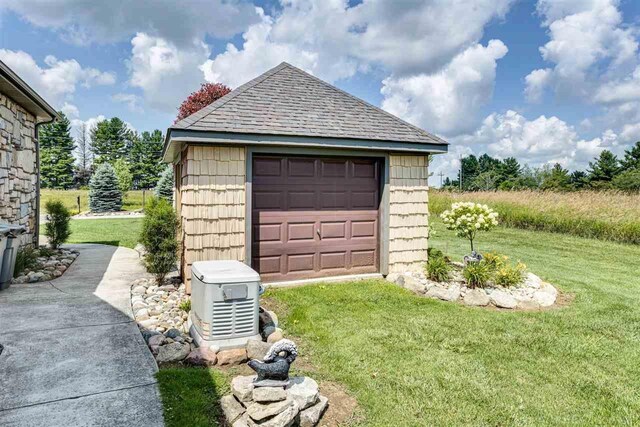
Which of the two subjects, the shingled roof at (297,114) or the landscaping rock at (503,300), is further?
the shingled roof at (297,114)

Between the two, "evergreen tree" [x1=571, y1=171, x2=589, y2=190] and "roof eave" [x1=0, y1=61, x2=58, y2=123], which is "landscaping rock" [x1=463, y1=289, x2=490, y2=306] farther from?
"evergreen tree" [x1=571, y1=171, x2=589, y2=190]

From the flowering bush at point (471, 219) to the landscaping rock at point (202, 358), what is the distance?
473 centimetres

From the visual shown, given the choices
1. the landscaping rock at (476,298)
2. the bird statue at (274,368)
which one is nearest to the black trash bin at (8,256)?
the bird statue at (274,368)

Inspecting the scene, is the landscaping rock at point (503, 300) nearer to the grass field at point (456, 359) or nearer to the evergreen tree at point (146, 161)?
the grass field at point (456, 359)

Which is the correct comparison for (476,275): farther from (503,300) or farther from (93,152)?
(93,152)

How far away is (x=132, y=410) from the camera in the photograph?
2.53 meters

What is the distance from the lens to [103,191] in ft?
76.0

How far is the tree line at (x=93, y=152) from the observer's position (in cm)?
3869

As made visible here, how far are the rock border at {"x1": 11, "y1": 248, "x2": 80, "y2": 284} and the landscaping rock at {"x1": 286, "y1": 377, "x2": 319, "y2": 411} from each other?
17.6ft

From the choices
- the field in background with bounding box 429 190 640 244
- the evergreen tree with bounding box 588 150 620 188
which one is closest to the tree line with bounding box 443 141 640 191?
the evergreen tree with bounding box 588 150 620 188

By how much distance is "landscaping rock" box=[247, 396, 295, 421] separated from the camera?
241 cm

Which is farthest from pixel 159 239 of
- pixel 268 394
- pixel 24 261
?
pixel 268 394

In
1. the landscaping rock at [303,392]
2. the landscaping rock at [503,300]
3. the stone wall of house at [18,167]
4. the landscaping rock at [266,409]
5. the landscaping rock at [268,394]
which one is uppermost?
the stone wall of house at [18,167]

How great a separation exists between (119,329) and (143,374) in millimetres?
1163
